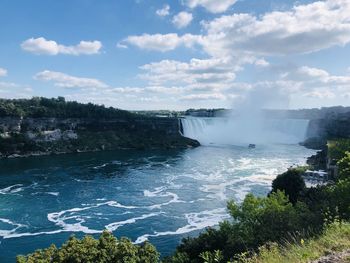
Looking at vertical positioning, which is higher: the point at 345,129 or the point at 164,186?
the point at 345,129

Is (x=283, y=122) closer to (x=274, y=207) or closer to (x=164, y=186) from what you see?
(x=164, y=186)

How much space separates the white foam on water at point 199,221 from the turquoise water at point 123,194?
0.30 feet

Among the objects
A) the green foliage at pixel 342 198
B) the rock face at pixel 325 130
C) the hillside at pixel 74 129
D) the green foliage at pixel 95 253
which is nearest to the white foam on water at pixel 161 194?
the green foliage at pixel 95 253

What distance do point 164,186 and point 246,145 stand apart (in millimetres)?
A: 58530

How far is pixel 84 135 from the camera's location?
102m

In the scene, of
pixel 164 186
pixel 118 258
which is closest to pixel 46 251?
pixel 118 258

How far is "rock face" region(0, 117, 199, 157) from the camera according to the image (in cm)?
8888

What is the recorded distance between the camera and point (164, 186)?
5128 cm

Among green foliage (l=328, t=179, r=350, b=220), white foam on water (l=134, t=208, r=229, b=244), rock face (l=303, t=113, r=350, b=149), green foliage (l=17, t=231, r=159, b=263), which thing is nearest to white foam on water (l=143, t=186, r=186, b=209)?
white foam on water (l=134, t=208, r=229, b=244)

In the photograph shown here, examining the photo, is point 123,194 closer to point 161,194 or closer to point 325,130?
point 161,194

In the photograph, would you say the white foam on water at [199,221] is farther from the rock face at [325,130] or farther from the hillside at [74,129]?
the rock face at [325,130]

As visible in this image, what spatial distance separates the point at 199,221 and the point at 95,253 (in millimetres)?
17485

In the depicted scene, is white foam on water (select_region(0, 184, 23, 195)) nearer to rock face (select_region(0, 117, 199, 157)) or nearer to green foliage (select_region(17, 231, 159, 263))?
→ green foliage (select_region(17, 231, 159, 263))

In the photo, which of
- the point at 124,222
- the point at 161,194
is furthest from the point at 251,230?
the point at 161,194
